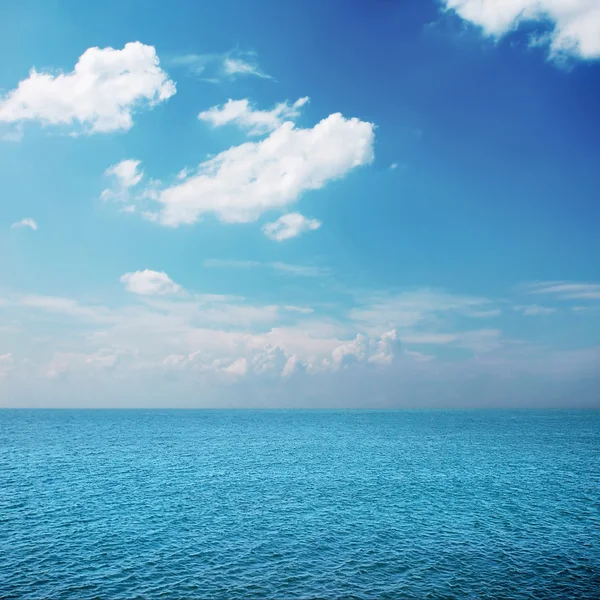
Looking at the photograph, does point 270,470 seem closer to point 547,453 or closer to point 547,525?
point 547,525

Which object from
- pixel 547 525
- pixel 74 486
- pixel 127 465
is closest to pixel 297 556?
pixel 547 525

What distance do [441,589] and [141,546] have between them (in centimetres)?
2950

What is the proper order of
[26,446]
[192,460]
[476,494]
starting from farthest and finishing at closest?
[26,446] < [192,460] < [476,494]

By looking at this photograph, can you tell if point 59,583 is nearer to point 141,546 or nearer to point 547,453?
point 141,546

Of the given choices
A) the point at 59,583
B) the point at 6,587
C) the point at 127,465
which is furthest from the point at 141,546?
the point at 127,465

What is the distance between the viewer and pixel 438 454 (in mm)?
118000

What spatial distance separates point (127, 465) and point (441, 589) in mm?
77371

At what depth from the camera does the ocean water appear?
124 ft

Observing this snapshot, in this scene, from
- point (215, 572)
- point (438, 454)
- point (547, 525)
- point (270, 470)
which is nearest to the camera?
point (215, 572)

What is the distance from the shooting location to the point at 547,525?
54188 millimetres

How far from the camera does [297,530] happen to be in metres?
51.4

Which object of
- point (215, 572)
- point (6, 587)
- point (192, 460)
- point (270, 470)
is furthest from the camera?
point (192, 460)

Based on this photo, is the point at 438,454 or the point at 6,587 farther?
the point at 438,454

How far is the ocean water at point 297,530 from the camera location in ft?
124
